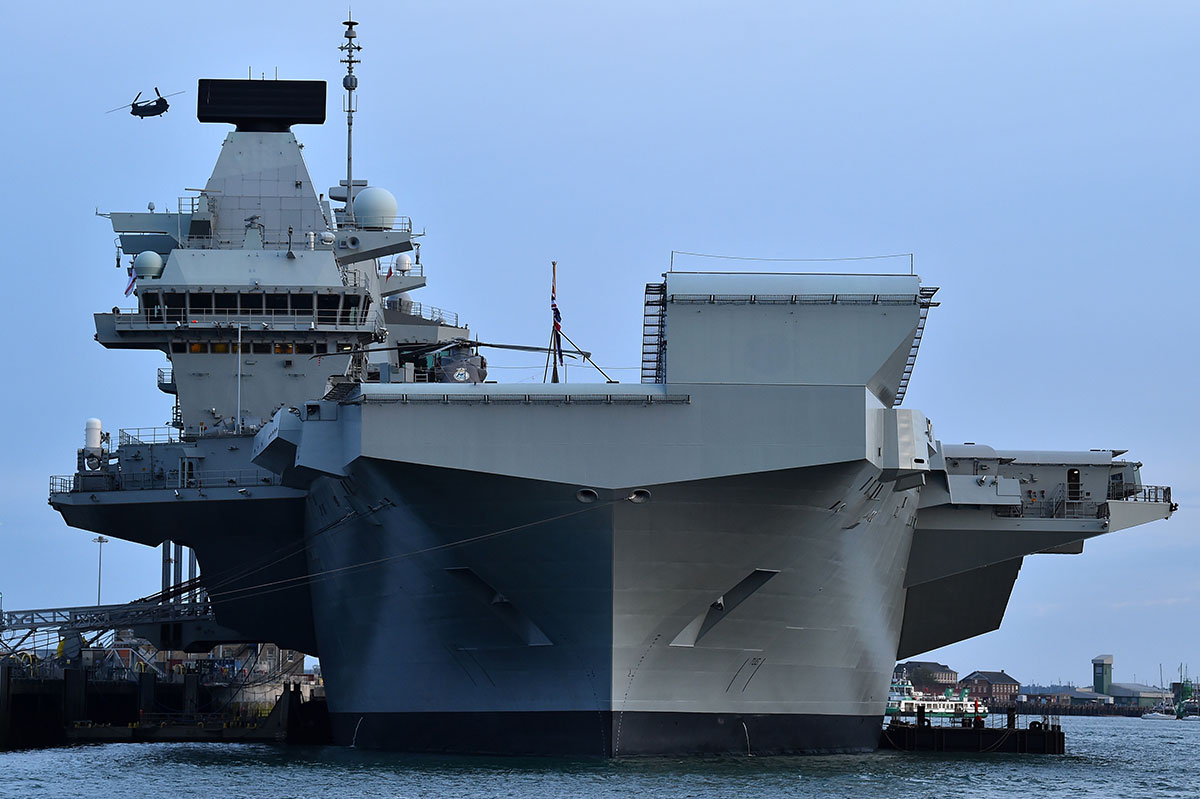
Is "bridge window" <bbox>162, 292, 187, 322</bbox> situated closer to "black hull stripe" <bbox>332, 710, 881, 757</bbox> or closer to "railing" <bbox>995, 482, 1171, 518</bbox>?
"black hull stripe" <bbox>332, 710, 881, 757</bbox>

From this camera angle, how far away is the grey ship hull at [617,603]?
21.0 m

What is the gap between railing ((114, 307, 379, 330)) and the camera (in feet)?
101

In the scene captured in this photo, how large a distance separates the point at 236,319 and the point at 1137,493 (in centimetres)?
1594

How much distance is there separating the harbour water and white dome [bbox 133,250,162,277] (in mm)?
8873

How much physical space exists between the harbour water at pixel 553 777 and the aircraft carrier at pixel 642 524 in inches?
23.0

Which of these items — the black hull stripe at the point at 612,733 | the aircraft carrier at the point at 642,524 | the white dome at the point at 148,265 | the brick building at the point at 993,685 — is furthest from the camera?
the brick building at the point at 993,685

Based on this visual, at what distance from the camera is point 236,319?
101 feet

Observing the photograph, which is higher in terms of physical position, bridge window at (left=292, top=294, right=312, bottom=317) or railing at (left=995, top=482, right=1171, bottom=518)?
bridge window at (left=292, top=294, right=312, bottom=317)

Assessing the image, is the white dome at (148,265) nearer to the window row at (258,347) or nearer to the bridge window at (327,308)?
the window row at (258,347)

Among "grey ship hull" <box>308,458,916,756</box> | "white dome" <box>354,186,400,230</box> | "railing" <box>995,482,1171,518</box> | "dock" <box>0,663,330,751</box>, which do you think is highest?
"white dome" <box>354,186,400,230</box>

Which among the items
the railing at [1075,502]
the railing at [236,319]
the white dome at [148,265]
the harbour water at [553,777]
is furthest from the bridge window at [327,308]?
the railing at [1075,502]

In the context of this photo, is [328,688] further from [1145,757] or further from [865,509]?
[1145,757]

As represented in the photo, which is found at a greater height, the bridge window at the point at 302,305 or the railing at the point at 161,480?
the bridge window at the point at 302,305

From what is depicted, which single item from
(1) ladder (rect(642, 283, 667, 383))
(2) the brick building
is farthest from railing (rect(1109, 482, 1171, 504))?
(2) the brick building
